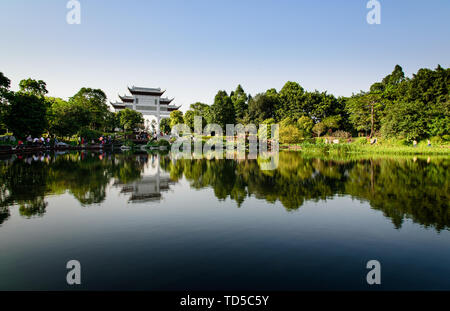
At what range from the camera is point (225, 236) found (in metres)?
6.02

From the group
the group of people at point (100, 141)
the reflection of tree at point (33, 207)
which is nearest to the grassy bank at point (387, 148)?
the group of people at point (100, 141)

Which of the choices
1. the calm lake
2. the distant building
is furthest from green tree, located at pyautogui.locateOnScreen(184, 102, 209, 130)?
the calm lake

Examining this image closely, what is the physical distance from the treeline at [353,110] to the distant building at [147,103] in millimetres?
4560

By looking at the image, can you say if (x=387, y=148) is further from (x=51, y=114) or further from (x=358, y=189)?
(x=51, y=114)

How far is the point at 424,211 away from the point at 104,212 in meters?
8.95

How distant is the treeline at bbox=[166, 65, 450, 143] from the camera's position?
32312 mm

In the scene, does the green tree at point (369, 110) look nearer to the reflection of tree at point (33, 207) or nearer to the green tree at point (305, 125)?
the green tree at point (305, 125)

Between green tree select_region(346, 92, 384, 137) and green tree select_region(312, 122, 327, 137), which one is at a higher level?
green tree select_region(346, 92, 384, 137)

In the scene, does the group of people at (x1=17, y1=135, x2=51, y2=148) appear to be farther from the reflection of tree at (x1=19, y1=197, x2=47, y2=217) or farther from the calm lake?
the reflection of tree at (x1=19, y1=197, x2=47, y2=217)

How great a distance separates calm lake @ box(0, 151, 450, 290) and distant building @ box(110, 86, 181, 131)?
57938mm

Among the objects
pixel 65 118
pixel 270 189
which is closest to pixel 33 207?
pixel 270 189

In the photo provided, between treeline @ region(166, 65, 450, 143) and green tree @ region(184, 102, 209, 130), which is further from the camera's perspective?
green tree @ region(184, 102, 209, 130)

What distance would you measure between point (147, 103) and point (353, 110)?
45.8m
